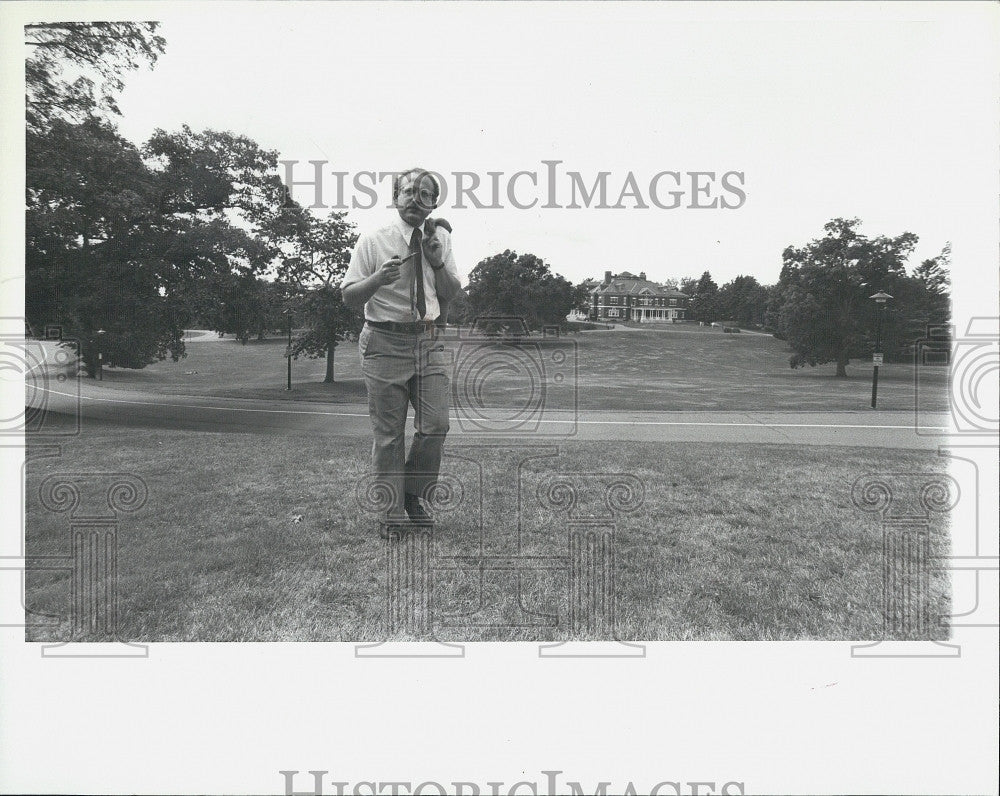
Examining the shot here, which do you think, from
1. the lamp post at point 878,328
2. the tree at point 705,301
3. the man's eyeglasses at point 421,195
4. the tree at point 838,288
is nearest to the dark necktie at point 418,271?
the man's eyeglasses at point 421,195

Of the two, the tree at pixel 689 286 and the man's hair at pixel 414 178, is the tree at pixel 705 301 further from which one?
the man's hair at pixel 414 178

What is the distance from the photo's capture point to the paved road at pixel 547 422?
2.96 meters

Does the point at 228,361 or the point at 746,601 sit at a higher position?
the point at 228,361

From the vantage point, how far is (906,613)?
2.27 meters

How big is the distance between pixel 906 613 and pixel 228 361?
3189mm

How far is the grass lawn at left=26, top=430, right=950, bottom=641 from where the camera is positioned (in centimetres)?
215

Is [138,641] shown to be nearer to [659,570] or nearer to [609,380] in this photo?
[659,570]

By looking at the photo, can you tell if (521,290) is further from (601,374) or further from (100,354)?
(100,354)

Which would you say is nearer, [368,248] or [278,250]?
[368,248]

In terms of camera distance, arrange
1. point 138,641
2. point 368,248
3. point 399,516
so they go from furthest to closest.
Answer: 1. point 399,516
2. point 368,248
3. point 138,641

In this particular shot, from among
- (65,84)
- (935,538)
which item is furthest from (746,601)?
(65,84)

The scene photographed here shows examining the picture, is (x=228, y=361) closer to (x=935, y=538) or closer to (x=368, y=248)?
(x=368, y=248)

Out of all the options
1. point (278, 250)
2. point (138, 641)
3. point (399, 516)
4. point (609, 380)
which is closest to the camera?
point (138, 641)

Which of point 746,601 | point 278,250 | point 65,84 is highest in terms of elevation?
point 65,84
